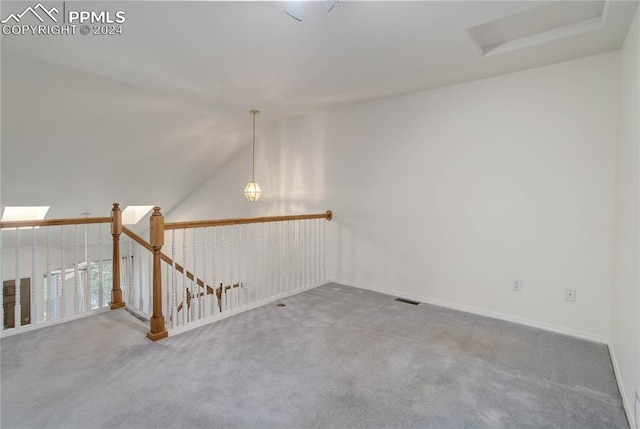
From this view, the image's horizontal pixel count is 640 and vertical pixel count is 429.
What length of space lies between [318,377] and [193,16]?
8.14ft

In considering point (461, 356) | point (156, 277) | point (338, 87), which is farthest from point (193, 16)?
point (461, 356)

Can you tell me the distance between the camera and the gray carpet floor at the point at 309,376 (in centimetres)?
165

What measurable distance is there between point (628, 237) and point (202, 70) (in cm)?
343

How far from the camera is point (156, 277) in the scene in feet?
8.41

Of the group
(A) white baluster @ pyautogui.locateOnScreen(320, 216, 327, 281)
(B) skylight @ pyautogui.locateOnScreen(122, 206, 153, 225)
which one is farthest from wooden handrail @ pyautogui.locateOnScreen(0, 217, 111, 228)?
(B) skylight @ pyautogui.locateOnScreen(122, 206, 153, 225)

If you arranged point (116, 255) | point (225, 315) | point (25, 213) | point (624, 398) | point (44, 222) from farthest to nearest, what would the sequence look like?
point (25, 213) → point (116, 255) → point (225, 315) → point (44, 222) → point (624, 398)

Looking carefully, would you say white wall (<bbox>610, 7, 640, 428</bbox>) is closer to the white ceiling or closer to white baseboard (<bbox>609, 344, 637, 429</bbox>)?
white baseboard (<bbox>609, 344, 637, 429</bbox>)

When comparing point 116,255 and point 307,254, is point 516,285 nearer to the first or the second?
point 307,254

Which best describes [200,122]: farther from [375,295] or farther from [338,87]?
[375,295]

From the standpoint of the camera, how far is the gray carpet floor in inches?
64.9

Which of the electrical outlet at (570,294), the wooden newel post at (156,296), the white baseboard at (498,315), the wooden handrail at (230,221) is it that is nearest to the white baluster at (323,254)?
the wooden handrail at (230,221)
